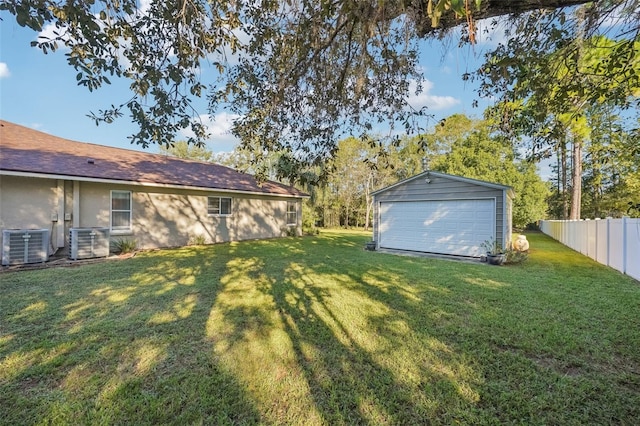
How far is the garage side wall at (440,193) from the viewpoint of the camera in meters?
9.42

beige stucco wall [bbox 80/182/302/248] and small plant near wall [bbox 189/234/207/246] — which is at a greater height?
beige stucco wall [bbox 80/182/302/248]

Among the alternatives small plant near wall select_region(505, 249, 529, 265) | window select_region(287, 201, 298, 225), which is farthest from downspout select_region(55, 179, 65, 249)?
small plant near wall select_region(505, 249, 529, 265)

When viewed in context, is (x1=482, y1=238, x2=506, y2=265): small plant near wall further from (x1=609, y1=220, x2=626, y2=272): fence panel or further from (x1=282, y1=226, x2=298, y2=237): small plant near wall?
(x1=282, y1=226, x2=298, y2=237): small plant near wall

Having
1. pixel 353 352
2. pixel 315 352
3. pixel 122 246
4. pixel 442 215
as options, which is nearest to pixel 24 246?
pixel 122 246

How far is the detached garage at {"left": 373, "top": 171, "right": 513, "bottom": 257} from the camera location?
9578 millimetres

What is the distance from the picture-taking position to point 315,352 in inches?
127

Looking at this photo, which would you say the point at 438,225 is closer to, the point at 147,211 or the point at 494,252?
the point at 494,252

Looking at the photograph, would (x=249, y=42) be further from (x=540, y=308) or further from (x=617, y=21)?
(x=540, y=308)

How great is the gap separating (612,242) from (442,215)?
4406 mm

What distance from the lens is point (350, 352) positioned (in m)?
3.23

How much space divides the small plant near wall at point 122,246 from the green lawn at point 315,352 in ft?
12.3

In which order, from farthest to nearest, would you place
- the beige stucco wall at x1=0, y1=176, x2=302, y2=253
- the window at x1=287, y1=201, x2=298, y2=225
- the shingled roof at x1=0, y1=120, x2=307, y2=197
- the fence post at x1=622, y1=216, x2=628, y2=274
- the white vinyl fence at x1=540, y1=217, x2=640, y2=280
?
the window at x1=287, y1=201, x2=298, y2=225
the shingled roof at x1=0, y1=120, x2=307, y2=197
the beige stucco wall at x1=0, y1=176, x2=302, y2=253
the fence post at x1=622, y1=216, x2=628, y2=274
the white vinyl fence at x1=540, y1=217, x2=640, y2=280

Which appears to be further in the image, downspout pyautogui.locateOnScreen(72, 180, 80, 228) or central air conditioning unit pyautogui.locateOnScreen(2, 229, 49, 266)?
downspout pyautogui.locateOnScreen(72, 180, 80, 228)

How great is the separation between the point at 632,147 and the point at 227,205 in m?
13.1
